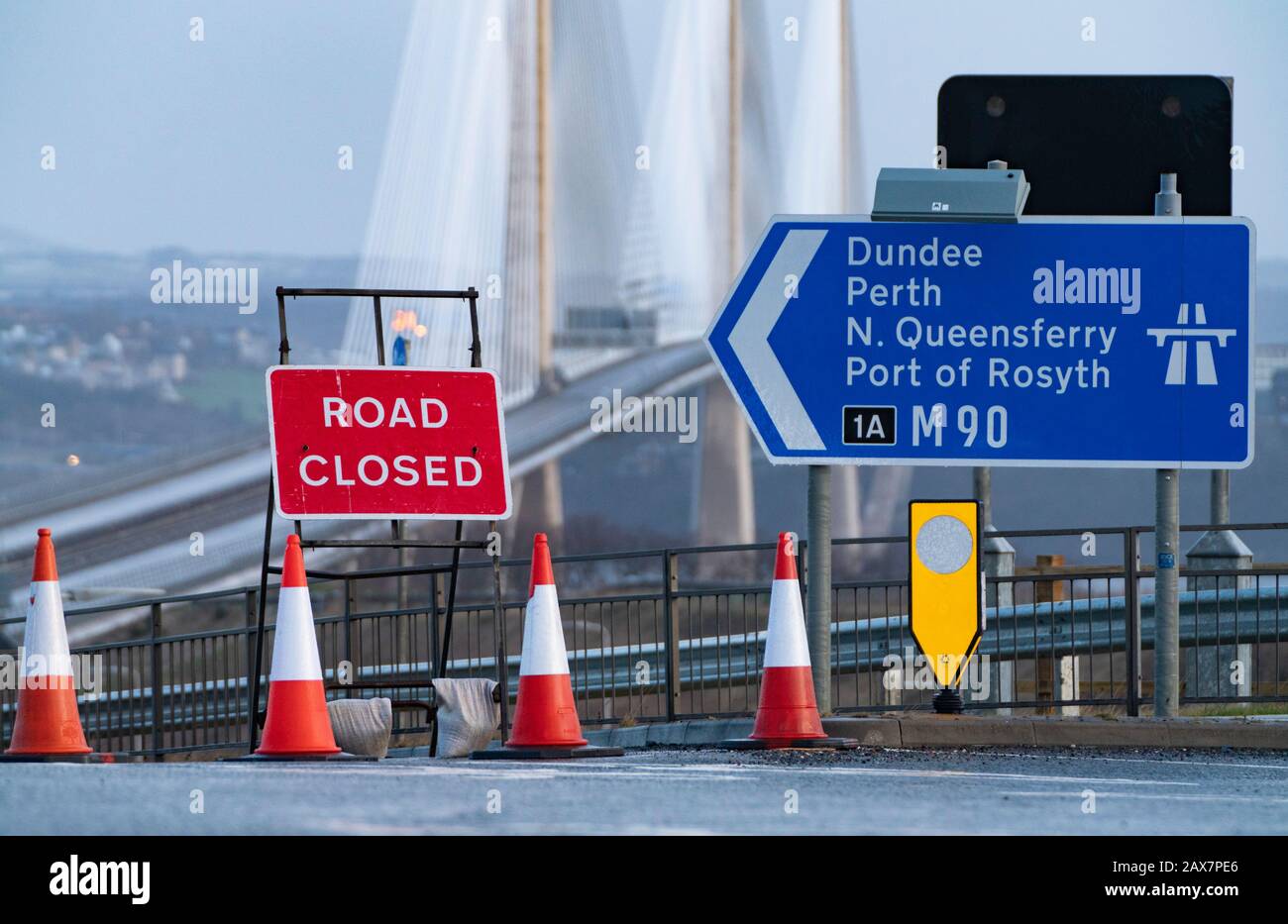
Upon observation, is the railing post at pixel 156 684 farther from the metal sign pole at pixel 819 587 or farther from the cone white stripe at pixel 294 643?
the cone white stripe at pixel 294 643

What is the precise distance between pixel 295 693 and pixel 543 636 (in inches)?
43.9

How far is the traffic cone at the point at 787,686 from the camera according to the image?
10.3 m

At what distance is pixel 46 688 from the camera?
32.4ft

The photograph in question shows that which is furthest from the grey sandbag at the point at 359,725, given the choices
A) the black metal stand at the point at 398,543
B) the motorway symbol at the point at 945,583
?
the motorway symbol at the point at 945,583

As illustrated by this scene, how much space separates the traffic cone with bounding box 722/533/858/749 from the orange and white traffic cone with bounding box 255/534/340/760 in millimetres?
2068

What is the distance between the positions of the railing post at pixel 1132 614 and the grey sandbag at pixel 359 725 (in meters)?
4.94

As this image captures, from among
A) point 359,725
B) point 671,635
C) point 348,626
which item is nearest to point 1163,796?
point 359,725

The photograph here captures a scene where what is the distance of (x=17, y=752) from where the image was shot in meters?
9.90

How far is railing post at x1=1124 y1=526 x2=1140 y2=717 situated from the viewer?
42.7ft

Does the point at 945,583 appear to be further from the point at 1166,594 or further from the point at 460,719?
the point at 460,719

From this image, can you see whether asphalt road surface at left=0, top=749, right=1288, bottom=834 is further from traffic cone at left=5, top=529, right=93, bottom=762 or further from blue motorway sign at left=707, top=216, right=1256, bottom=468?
blue motorway sign at left=707, top=216, right=1256, bottom=468
